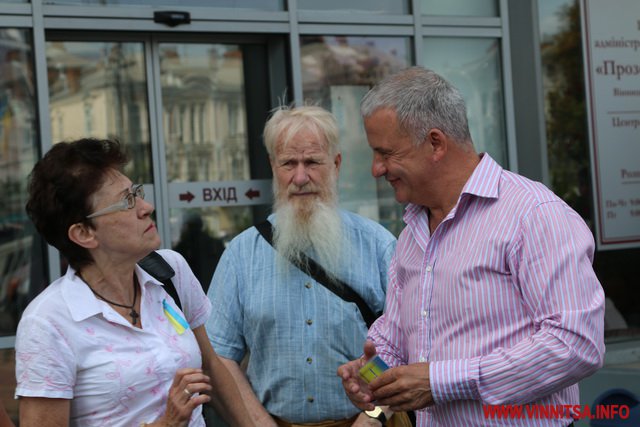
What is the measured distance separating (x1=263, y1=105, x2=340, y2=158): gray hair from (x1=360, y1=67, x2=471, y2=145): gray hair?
1.04 metres

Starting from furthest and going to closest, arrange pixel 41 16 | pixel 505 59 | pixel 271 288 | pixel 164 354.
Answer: pixel 505 59 < pixel 41 16 < pixel 271 288 < pixel 164 354

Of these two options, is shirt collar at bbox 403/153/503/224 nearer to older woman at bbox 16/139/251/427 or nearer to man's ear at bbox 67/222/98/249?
older woman at bbox 16/139/251/427

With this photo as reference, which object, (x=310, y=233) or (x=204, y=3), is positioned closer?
(x=310, y=233)

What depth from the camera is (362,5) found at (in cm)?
702

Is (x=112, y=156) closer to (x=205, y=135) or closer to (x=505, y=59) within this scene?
(x=205, y=135)

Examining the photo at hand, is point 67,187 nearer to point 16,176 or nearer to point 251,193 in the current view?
point 16,176

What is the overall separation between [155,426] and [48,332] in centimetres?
41

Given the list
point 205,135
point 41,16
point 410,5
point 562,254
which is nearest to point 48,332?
point 562,254

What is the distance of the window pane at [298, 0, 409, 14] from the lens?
6855mm

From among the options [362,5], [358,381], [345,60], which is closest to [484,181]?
[358,381]

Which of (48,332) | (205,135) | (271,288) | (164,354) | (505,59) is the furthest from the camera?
(505,59)

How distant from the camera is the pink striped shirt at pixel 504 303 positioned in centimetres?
244

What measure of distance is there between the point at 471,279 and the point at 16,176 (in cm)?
419

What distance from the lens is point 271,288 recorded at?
3.62 m
